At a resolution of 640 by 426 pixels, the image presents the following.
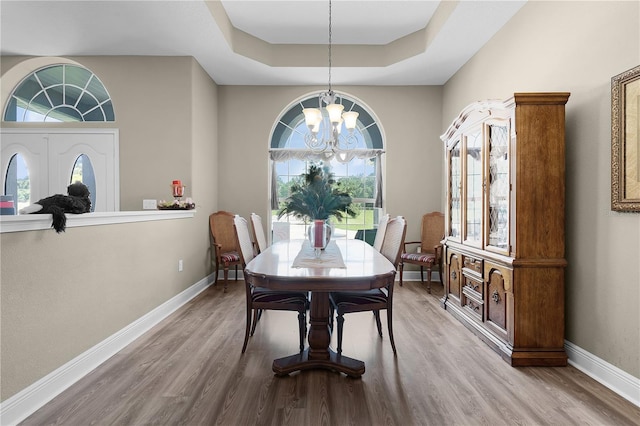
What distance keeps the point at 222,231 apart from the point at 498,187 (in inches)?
144

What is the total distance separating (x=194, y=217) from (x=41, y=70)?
2.75 metres

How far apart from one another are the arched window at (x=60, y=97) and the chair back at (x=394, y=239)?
3675 mm

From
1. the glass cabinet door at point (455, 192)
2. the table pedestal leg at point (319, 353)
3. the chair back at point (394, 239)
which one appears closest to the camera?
the table pedestal leg at point (319, 353)

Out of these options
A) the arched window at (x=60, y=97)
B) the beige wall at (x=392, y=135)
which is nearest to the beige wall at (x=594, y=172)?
the beige wall at (x=392, y=135)

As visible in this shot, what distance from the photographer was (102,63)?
4.48m

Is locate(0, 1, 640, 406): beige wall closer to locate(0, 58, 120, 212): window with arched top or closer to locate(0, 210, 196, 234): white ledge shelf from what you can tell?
locate(0, 210, 196, 234): white ledge shelf

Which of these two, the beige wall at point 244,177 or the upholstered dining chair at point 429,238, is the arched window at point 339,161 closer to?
the beige wall at point 244,177

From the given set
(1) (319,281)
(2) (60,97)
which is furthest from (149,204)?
(1) (319,281)

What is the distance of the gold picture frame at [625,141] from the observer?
82.7 inches

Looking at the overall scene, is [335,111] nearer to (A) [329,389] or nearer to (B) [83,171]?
(A) [329,389]

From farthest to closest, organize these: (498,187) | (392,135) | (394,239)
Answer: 1. (392,135)
2. (394,239)
3. (498,187)

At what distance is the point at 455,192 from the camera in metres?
3.91

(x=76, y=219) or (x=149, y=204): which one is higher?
(x=149, y=204)

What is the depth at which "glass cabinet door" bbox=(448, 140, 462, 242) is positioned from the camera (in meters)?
3.71
